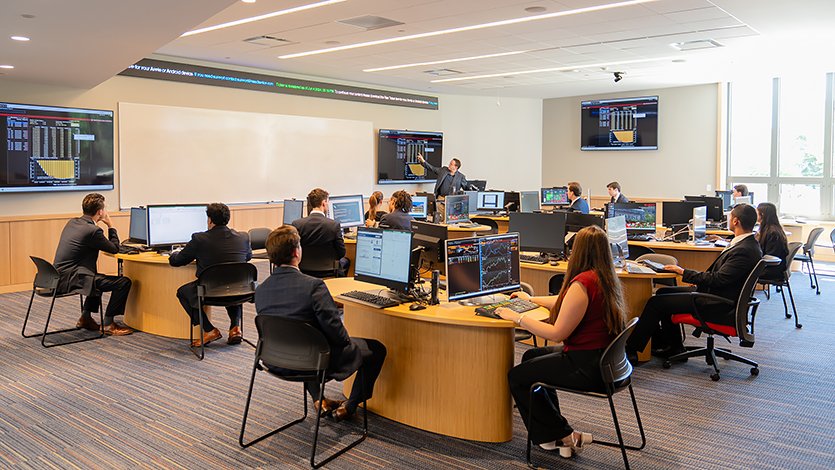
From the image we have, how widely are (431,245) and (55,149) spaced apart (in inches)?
237

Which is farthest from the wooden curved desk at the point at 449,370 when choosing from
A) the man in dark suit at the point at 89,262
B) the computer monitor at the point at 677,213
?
the computer monitor at the point at 677,213

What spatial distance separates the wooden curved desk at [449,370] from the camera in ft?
11.3

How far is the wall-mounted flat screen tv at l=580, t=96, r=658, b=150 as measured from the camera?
1249 cm

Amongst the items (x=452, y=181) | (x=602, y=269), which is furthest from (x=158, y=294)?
(x=452, y=181)

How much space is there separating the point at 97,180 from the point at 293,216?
9.13 feet

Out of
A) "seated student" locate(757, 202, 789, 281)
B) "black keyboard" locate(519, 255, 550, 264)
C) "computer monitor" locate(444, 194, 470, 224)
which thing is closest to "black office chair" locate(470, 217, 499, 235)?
"computer monitor" locate(444, 194, 470, 224)

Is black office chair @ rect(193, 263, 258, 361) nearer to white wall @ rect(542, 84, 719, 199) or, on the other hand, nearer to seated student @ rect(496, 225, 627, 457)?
seated student @ rect(496, 225, 627, 457)

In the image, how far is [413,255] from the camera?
13.1ft

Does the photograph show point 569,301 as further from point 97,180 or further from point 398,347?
point 97,180

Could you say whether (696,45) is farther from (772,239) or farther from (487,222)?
(487,222)

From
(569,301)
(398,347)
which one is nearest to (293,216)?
(398,347)

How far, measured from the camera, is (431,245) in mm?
4230

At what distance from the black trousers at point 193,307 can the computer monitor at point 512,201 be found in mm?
5651

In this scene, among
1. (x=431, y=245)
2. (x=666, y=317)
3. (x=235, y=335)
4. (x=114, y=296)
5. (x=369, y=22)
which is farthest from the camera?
(x=369, y=22)
